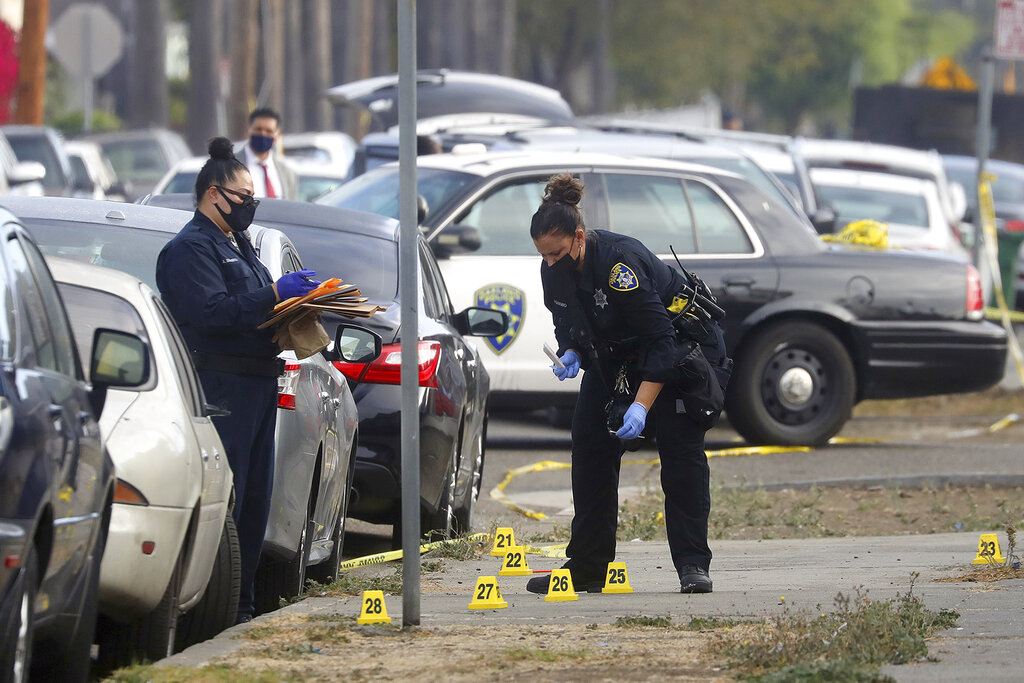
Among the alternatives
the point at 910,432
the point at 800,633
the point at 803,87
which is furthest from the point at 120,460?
the point at 803,87

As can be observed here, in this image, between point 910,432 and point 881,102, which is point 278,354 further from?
point 881,102

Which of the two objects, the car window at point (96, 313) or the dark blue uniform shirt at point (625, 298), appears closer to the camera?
the car window at point (96, 313)

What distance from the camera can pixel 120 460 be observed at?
573 centimetres

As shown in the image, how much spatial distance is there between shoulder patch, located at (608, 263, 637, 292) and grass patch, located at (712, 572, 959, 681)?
1467 mm

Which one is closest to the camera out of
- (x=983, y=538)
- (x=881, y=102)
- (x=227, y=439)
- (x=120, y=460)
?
(x=120, y=460)

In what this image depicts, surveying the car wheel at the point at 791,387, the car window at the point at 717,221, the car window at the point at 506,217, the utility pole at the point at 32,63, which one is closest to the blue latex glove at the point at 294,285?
the car window at the point at 506,217

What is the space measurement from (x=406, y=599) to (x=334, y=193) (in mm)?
7054

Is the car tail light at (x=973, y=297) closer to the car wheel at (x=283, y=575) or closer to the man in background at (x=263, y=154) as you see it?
the man in background at (x=263, y=154)

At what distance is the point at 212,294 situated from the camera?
6953 mm

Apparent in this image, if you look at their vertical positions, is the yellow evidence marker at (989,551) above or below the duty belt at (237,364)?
below

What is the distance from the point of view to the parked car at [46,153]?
882 inches

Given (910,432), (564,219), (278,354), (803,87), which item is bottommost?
(910,432)

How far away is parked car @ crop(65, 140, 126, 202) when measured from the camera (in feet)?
75.5

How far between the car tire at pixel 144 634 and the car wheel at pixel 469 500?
3.56 metres
